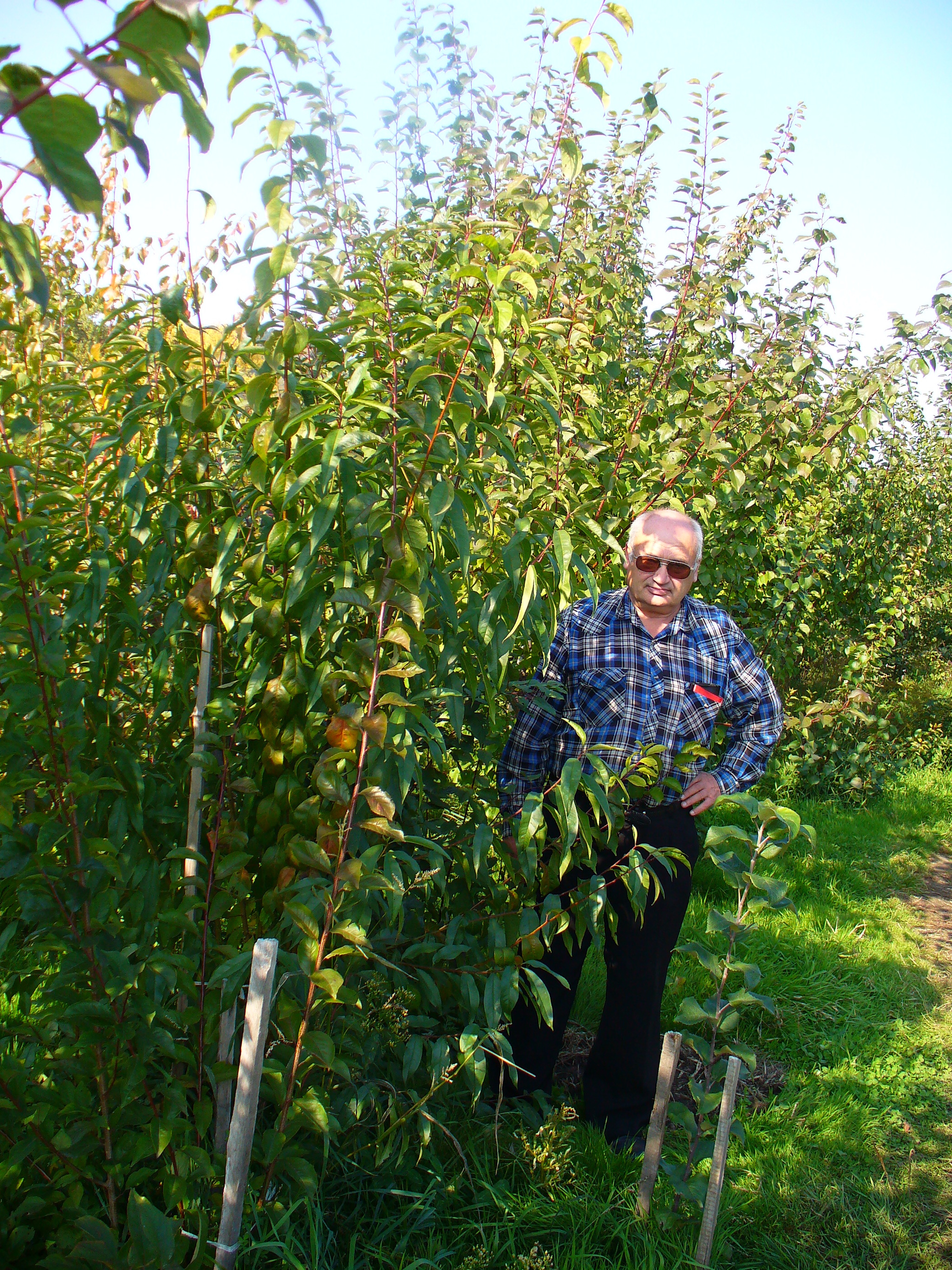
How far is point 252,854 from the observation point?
5.90 feet

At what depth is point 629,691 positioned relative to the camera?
2611mm

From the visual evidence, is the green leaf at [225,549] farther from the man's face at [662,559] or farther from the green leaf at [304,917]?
the man's face at [662,559]

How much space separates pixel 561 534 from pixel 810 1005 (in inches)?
107

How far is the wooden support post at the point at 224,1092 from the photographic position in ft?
5.74

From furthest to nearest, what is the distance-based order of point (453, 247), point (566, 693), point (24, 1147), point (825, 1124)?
1. point (825, 1124)
2. point (566, 693)
3. point (453, 247)
4. point (24, 1147)

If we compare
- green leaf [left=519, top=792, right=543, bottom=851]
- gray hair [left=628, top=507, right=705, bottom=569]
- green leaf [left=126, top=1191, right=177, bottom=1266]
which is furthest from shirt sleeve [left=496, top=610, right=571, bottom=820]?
green leaf [left=126, top=1191, right=177, bottom=1266]

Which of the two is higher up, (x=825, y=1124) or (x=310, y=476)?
(x=310, y=476)

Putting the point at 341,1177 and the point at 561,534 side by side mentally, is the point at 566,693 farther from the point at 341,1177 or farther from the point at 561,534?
the point at 341,1177

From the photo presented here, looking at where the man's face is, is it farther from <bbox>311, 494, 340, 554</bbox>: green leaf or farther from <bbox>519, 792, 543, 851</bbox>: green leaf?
<bbox>311, 494, 340, 554</bbox>: green leaf

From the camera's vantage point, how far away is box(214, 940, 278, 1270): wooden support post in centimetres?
150

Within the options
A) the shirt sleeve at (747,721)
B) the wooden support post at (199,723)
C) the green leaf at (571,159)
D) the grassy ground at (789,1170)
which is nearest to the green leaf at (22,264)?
the wooden support post at (199,723)

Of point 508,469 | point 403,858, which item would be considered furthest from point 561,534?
point 403,858

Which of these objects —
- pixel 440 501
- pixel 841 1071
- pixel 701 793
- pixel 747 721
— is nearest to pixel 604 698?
pixel 701 793

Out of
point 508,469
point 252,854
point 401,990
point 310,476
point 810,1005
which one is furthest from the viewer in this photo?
point 810,1005
